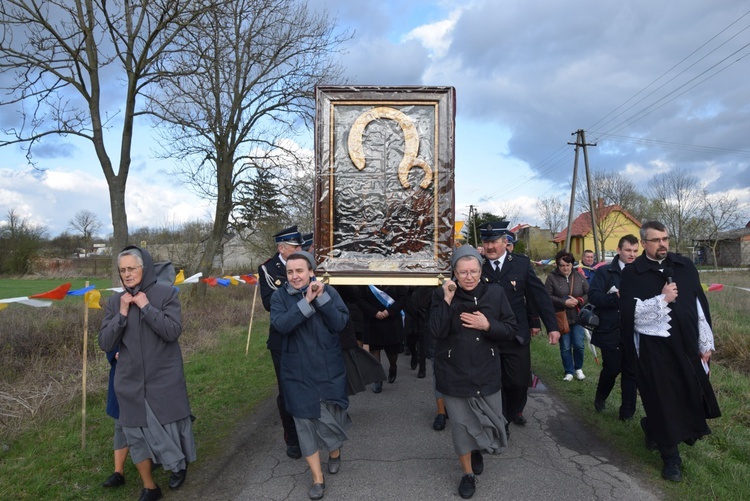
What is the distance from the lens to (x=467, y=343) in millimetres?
3924

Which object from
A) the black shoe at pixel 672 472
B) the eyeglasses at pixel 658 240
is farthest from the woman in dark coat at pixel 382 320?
the black shoe at pixel 672 472

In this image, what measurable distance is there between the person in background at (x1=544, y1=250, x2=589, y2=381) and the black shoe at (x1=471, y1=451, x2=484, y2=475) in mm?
3550

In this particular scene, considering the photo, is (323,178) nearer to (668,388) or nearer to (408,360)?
(668,388)

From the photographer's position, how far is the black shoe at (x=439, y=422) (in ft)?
17.3

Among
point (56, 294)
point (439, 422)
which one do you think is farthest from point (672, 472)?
point (56, 294)

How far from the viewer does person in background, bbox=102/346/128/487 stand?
3.90 m

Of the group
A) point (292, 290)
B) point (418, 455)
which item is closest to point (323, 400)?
point (292, 290)

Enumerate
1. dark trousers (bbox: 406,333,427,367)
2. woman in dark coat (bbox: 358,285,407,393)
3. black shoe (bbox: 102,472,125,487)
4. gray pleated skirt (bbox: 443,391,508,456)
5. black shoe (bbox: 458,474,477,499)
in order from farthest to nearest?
dark trousers (bbox: 406,333,427,367), woman in dark coat (bbox: 358,285,407,393), black shoe (bbox: 102,472,125,487), gray pleated skirt (bbox: 443,391,508,456), black shoe (bbox: 458,474,477,499)

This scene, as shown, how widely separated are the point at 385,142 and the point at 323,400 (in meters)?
2.44

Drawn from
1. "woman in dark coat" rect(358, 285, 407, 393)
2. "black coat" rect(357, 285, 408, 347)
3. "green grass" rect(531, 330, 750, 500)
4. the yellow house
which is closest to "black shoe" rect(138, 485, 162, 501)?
"woman in dark coat" rect(358, 285, 407, 393)

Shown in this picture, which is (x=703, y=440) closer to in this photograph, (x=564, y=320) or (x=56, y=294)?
(x=564, y=320)

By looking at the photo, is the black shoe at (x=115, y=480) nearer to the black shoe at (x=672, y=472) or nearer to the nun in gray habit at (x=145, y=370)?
the nun in gray habit at (x=145, y=370)

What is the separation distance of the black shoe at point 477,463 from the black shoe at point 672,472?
139 cm

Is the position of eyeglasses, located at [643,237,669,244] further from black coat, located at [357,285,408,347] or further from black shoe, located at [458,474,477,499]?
black coat, located at [357,285,408,347]
